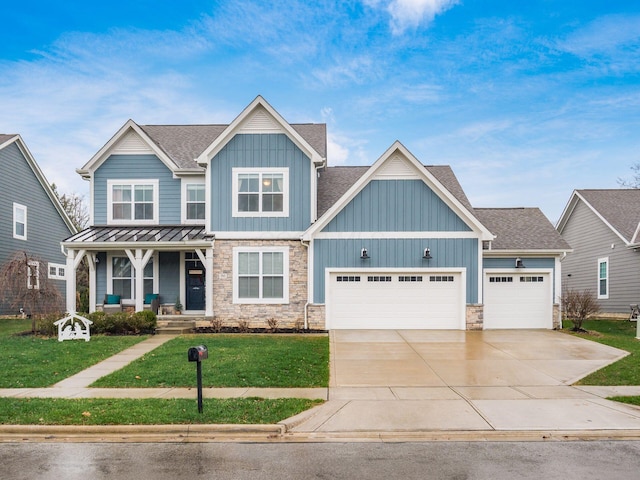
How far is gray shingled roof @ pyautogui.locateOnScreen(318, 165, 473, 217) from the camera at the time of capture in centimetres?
1912

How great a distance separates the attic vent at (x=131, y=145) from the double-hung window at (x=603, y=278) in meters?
21.9

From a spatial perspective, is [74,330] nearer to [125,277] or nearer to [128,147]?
[125,277]

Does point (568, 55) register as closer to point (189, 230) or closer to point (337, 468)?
point (189, 230)

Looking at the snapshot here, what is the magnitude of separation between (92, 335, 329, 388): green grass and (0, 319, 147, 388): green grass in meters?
1.20

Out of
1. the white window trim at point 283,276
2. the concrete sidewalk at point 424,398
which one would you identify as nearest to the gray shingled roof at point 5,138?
the white window trim at point 283,276

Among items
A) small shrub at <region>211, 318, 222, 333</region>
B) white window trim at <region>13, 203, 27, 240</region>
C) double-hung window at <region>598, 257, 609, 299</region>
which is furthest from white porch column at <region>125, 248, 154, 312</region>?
double-hung window at <region>598, 257, 609, 299</region>

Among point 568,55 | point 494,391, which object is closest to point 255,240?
point 494,391

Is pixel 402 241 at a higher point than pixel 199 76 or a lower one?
lower

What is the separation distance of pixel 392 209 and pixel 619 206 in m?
14.5

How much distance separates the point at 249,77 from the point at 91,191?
29.7 feet

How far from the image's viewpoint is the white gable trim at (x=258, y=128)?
17.7 meters

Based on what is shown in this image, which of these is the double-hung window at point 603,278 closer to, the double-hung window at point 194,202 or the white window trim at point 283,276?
the white window trim at point 283,276

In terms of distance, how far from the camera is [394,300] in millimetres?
17359

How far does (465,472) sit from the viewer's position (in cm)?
535
